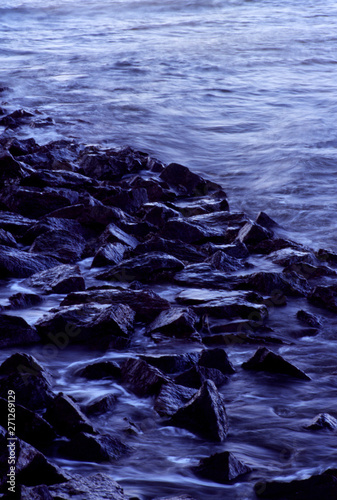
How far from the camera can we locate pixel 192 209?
Answer: 5.57 m

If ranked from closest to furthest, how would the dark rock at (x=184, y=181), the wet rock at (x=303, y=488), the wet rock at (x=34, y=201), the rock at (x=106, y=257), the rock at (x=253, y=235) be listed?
the wet rock at (x=303, y=488)
the rock at (x=106, y=257)
the rock at (x=253, y=235)
the wet rock at (x=34, y=201)
the dark rock at (x=184, y=181)

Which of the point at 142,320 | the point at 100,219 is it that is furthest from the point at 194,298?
the point at 100,219

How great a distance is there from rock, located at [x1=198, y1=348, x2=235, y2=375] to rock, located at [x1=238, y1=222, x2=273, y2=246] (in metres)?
1.91

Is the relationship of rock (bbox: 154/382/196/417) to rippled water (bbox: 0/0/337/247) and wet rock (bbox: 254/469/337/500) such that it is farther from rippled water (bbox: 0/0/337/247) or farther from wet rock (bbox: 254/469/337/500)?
rippled water (bbox: 0/0/337/247)

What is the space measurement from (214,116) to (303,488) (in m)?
7.35

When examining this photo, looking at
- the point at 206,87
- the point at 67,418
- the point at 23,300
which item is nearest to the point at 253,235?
the point at 23,300

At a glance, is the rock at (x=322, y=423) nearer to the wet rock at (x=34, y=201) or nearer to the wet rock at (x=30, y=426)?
the wet rock at (x=30, y=426)

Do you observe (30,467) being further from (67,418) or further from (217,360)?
(217,360)

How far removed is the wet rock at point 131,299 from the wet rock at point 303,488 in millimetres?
1451

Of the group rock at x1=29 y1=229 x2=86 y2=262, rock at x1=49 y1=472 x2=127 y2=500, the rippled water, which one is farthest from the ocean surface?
rock at x1=29 y1=229 x2=86 y2=262

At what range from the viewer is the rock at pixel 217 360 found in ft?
10.1

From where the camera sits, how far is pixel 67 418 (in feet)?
8.27

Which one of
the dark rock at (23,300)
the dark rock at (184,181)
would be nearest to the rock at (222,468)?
the dark rock at (23,300)

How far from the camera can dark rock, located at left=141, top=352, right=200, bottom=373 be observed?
9.95ft
